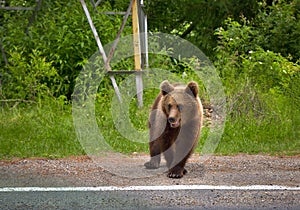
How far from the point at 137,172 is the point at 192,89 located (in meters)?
1.00

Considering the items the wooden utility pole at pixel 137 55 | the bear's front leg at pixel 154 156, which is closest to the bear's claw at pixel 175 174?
the bear's front leg at pixel 154 156

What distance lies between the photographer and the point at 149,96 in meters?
10.0

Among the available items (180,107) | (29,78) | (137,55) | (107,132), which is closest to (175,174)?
(180,107)

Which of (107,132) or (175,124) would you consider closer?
(175,124)

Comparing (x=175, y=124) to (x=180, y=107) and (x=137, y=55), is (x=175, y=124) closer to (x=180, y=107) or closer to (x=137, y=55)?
(x=180, y=107)

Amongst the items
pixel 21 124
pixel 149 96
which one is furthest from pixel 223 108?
pixel 21 124

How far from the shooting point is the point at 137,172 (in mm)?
6465

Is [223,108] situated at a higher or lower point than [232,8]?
lower

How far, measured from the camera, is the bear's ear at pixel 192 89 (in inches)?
244

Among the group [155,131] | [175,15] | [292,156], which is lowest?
[292,156]

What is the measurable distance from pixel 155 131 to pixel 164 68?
446 centimetres

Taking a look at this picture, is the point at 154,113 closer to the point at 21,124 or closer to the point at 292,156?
the point at 292,156

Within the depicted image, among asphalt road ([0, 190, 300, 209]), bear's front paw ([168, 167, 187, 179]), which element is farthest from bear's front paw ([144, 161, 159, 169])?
asphalt road ([0, 190, 300, 209])

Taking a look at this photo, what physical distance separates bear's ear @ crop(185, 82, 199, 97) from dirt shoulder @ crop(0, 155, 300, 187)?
783 millimetres
